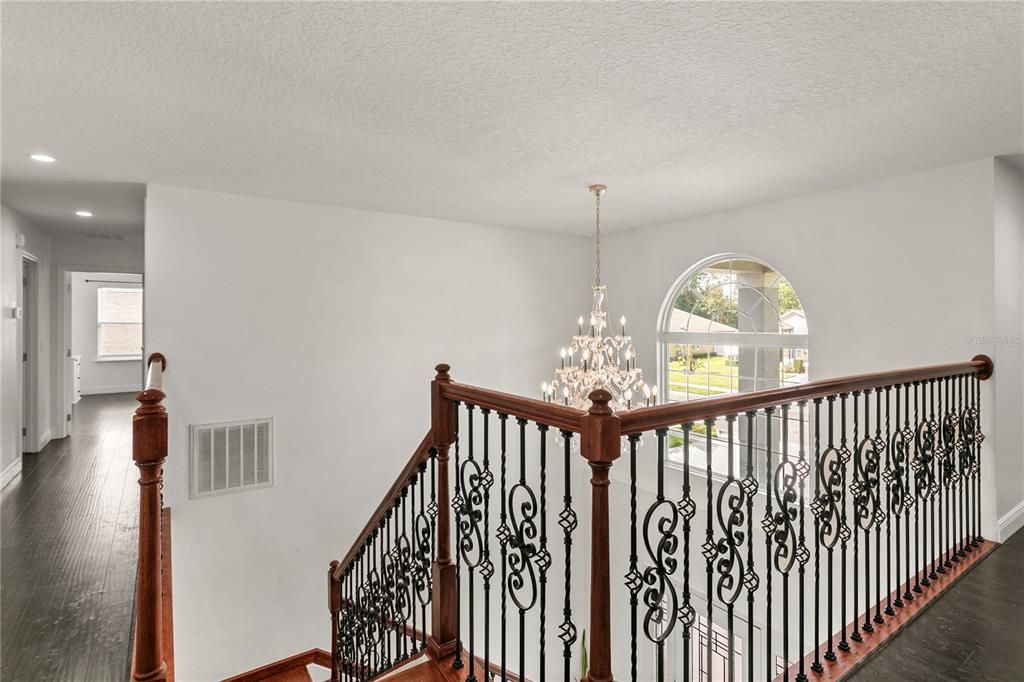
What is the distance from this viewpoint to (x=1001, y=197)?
3.28 m

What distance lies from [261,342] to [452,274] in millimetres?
1851

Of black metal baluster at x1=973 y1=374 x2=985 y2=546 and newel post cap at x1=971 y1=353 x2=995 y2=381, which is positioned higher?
newel post cap at x1=971 y1=353 x2=995 y2=381

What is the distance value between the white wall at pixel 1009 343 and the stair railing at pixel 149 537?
4323 mm

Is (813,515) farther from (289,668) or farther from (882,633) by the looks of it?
(289,668)

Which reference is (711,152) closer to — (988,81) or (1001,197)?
(988,81)

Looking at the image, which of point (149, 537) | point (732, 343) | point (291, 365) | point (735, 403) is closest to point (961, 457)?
point (732, 343)

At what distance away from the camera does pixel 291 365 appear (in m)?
4.29

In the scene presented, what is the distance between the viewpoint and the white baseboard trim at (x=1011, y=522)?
125 inches

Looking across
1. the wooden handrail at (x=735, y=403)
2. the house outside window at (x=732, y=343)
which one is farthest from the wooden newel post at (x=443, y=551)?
the house outside window at (x=732, y=343)

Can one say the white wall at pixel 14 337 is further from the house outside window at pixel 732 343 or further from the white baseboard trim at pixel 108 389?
the house outside window at pixel 732 343

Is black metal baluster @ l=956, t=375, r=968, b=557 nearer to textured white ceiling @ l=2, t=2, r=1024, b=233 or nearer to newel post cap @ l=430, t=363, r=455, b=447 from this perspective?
textured white ceiling @ l=2, t=2, r=1024, b=233

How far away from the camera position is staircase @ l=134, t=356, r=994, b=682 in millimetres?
1544

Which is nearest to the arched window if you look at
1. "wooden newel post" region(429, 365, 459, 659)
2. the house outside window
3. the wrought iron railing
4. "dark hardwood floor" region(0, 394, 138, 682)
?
the house outside window

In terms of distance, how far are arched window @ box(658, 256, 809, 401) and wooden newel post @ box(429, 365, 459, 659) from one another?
3.41 m
